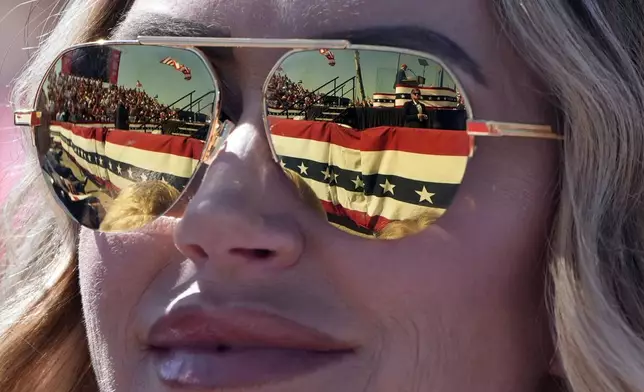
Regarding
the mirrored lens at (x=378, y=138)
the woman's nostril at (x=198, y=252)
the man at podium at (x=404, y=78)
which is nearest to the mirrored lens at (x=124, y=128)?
the woman's nostril at (x=198, y=252)

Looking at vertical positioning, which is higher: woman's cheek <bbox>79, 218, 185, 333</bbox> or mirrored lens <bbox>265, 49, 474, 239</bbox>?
mirrored lens <bbox>265, 49, 474, 239</bbox>

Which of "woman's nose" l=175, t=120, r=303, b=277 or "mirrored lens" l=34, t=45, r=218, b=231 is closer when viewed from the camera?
"woman's nose" l=175, t=120, r=303, b=277

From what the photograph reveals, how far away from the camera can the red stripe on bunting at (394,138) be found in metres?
1.40

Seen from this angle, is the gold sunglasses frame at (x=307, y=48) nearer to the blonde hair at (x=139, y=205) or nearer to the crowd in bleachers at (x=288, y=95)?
the crowd in bleachers at (x=288, y=95)

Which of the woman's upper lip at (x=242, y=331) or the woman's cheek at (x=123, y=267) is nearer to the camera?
the woman's upper lip at (x=242, y=331)

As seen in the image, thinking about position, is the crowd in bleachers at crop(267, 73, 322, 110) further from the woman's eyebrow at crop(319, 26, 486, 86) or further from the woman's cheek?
the woman's cheek

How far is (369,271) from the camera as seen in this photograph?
147 cm

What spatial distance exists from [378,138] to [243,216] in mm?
268

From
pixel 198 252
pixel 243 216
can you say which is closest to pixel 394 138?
pixel 243 216

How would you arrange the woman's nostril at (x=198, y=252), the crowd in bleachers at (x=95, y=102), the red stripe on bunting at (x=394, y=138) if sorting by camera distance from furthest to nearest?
the crowd in bleachers at (x=95, y=102), the woman's nostril at (x=198, y=252), the red stripe on bunting at (x=394, y=138)

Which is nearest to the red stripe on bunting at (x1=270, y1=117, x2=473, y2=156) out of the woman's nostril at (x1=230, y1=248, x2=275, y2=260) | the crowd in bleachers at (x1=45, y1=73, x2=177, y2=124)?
the woman's nostril at (x1=230, y1=248, x2=275, y2=260)

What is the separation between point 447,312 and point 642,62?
56 centimetres

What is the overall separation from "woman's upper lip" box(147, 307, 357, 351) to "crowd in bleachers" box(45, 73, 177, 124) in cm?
38

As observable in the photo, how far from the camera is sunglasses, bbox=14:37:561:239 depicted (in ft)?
4.64
